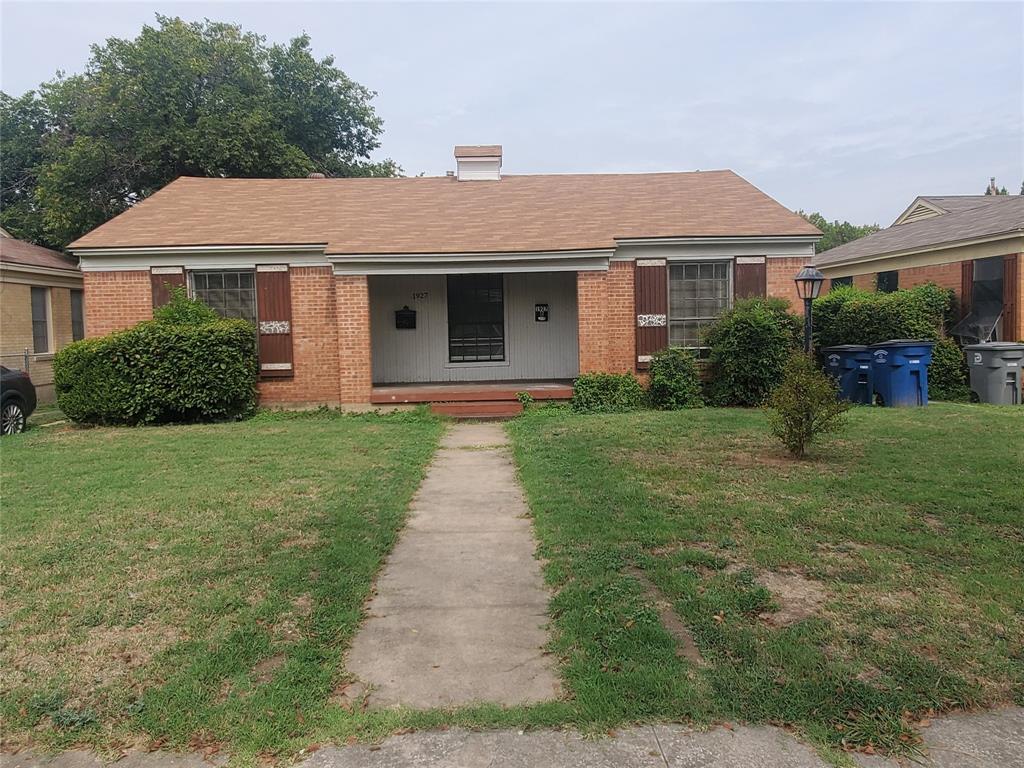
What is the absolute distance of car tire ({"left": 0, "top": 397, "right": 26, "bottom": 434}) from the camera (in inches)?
425

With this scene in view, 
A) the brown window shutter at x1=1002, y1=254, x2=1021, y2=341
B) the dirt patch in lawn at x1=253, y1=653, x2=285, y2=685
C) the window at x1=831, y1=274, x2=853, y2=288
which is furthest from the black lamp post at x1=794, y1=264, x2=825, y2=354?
the window at x1=831, y1=274, x2=853, y2=288

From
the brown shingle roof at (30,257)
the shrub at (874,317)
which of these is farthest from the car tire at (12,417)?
the shrub at (874,317)

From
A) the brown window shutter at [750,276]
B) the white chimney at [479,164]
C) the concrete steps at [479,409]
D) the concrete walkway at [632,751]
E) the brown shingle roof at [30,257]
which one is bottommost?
the concrete walkway at [632,751]

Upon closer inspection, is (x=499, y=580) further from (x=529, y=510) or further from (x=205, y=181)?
(x=205, y=181)

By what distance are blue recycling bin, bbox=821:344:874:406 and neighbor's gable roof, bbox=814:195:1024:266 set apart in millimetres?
4392

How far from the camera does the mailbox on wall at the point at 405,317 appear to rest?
14.5 metres

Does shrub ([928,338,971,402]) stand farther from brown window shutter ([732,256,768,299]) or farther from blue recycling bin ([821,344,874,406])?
brown window shutter ([732,256,768,299])

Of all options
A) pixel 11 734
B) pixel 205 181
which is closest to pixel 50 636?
pixel 11 734

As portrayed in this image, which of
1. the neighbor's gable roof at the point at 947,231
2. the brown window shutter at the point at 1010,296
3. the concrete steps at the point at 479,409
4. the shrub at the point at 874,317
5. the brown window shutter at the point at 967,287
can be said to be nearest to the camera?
the concrete steps at the point at 479,409

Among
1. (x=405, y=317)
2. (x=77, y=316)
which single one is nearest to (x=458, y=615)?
(x=405, y=317)

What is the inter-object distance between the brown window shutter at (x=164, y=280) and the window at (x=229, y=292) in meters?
0.26

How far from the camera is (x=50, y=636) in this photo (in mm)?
3701

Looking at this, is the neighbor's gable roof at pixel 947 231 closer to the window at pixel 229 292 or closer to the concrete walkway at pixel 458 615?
the concrete walkway at pixel 458 615

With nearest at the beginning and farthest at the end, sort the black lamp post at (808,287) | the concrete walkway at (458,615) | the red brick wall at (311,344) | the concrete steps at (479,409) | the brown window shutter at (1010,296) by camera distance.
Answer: the concrete walkway at (458,615), the black lamp post at (808,287), the concrete steps at (479,409), the red brick wall at (311,344), the brown window shutter at (1010,296)
